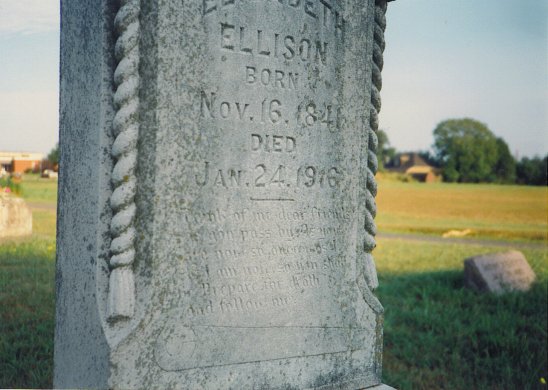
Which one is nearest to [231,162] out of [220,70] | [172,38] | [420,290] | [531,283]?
[220,70]

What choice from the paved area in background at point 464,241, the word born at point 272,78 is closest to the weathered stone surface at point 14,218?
the word born at point 272,78

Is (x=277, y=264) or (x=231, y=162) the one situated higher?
(x=231, y=162)

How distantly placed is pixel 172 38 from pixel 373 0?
1227mm

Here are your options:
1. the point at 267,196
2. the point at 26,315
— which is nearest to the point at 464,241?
the point at 26,315

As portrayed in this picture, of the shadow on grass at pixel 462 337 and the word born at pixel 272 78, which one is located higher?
the word born at pixel 272 78

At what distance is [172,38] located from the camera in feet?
8.06

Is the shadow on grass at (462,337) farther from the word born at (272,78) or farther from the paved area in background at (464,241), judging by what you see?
the paved area in background at (464,241)

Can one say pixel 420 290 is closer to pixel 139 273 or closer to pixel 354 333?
pixel 354 333

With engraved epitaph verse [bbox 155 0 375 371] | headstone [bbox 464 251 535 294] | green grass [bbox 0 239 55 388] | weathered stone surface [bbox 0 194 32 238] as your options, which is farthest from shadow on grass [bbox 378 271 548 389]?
weathered stone surface [bbox 0 194 32 238]

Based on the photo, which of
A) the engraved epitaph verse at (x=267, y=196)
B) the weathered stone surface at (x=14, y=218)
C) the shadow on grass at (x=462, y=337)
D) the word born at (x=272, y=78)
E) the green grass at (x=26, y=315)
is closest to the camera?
the engraved epitaph verse at (x=267, y=196)

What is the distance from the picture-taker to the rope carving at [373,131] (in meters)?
3.16

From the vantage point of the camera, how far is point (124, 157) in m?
2.43

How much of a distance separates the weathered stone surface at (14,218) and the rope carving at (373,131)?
5.86 m

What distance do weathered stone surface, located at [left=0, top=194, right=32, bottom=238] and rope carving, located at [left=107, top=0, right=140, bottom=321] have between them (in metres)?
5.76
